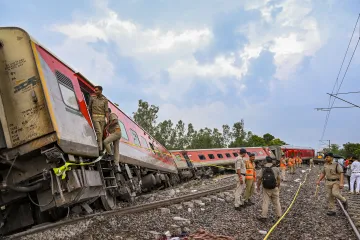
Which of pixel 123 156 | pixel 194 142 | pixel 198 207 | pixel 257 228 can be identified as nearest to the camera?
pixel 257 228

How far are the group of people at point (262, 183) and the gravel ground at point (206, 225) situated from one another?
0.91ft

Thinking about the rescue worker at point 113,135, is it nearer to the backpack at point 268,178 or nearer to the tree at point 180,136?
the backpack at point 268,178

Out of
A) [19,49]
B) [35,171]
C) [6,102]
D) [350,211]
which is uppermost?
[19,49]

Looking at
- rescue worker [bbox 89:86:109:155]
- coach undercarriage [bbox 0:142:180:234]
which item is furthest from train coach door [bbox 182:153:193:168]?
coach undercarriage [bbox 0:142:180:234]

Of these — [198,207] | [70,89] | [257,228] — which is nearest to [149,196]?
[198,207]

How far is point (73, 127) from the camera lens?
17.8 ft

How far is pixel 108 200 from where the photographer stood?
Answer: 7191mm

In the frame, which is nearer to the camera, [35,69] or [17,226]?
[35,69]

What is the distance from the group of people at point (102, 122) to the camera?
6.55 metres

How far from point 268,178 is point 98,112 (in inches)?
160

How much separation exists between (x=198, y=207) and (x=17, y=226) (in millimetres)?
4274

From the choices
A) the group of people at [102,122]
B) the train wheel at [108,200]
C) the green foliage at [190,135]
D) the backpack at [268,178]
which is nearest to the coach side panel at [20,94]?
the group of people at [102,122]

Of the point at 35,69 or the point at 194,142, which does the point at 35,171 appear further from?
the point at 194,142

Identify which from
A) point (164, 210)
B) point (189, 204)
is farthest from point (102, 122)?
point (189, 204)
